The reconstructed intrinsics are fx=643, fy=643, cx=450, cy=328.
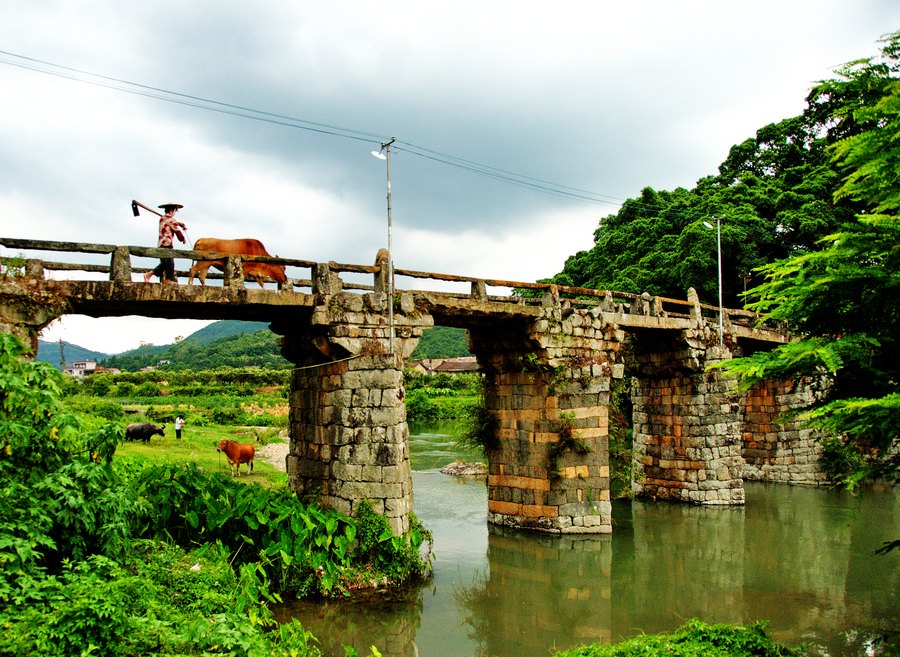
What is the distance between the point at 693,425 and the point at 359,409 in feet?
38.5

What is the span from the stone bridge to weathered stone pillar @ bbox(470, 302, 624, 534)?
0.11ft

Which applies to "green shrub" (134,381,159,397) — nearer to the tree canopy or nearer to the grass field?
the grass field

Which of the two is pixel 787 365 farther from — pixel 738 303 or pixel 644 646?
pixel 738 303

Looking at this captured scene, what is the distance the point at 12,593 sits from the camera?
543 centimetres

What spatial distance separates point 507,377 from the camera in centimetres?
1577

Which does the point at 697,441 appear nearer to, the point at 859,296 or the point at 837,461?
the point at 837,461

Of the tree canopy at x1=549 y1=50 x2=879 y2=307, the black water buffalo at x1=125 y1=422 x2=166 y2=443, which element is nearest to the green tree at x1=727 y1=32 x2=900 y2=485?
the tree canopy at x1=549 y1=50 x2=879 y2=307

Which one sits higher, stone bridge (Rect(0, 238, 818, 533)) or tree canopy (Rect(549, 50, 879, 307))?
tree canopy (Rect(549, 50, 879, 307))

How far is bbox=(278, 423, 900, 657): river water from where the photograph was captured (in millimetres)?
9867

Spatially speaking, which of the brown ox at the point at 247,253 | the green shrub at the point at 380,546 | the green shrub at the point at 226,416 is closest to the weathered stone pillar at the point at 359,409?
the green shrub at the point at 380,546

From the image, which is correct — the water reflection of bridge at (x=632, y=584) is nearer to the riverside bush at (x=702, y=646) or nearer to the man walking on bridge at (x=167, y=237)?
the riverside bush at (x=702, y=646)

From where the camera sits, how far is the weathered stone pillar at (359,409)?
11.4 m

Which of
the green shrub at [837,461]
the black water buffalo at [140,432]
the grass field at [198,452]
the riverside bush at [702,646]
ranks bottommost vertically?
the green shrub at [837,461]

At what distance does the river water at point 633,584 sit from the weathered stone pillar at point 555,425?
638 mm
